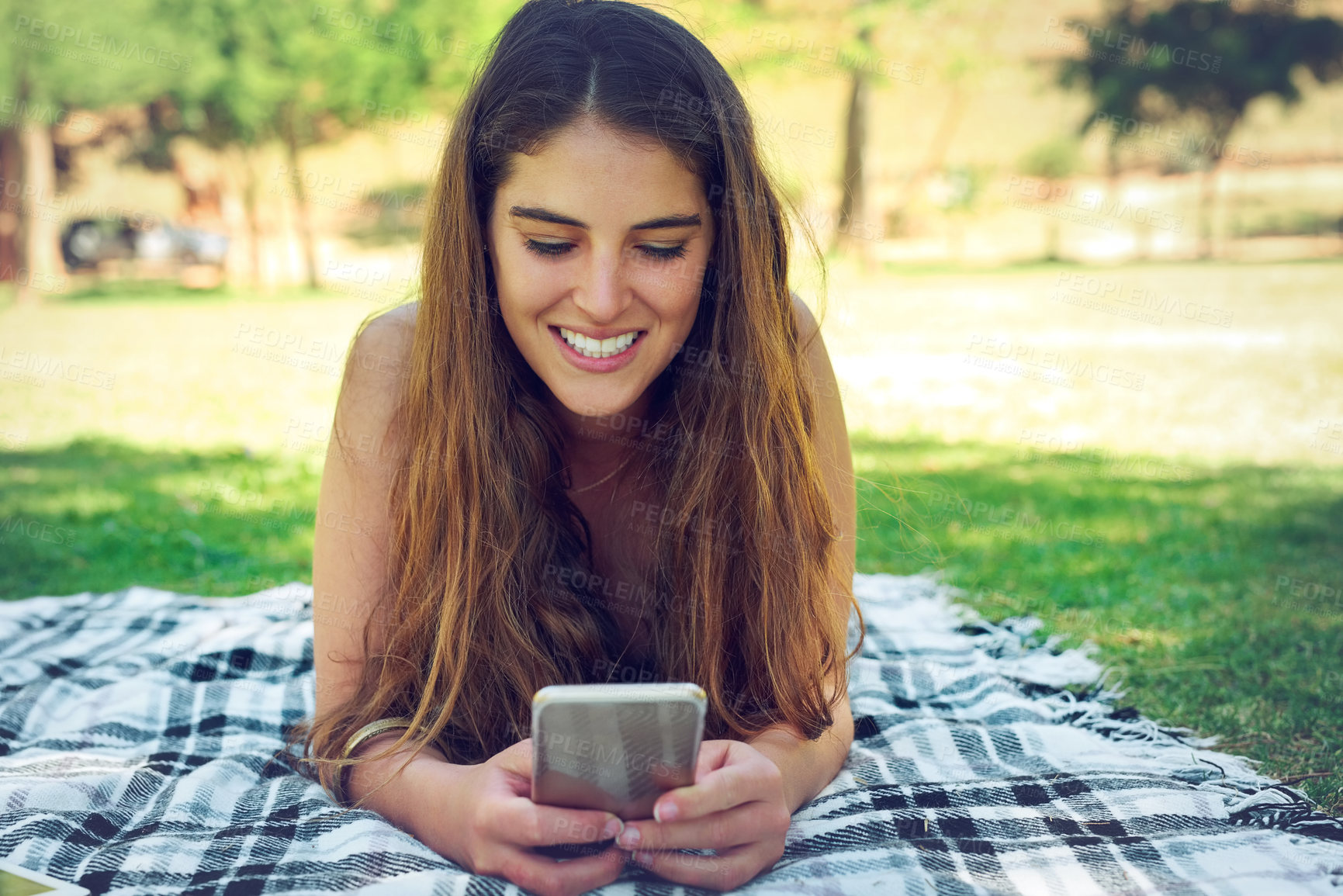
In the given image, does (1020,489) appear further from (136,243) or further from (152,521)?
(136,243)

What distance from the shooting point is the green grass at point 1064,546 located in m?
3.04

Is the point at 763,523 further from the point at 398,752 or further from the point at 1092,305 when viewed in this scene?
the point at 1092,305

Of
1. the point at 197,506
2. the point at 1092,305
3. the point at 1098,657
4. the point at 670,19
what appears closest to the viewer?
the point at 670,19

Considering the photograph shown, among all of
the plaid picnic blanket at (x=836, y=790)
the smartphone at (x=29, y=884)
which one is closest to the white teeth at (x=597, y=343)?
the plaid picnic blanket at (x=836, y=790)

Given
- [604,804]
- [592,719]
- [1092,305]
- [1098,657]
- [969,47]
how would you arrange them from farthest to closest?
[969,47]
[1092,305]
[1098,657]
[604,804]
[592,719]

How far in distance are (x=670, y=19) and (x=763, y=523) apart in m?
1.12

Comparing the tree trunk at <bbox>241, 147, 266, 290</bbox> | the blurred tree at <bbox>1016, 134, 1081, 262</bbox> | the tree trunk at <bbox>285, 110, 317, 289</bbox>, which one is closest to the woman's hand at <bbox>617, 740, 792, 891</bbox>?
the tree trunk at <bbox>285, 110, 317, 289</bbox>

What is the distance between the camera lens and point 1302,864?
1950 mm

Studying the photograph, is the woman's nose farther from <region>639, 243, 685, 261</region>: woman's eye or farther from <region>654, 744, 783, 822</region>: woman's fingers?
<region>654, 744, 783, 822</region>: woman's fingers

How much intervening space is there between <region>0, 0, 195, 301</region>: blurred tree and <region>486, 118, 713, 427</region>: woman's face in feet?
60.1

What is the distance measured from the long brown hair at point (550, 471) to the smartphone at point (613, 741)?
510 mm

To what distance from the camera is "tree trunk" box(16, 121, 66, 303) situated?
17.8 metres

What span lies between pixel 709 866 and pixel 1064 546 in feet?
10.7

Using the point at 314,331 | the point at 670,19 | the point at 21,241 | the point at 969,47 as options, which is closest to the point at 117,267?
the point at 21,241
